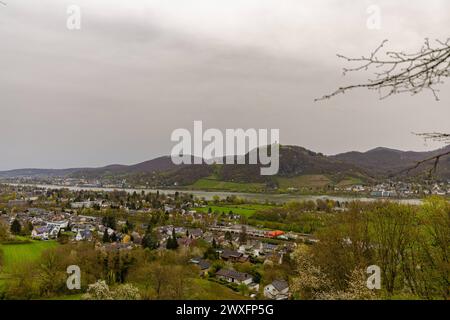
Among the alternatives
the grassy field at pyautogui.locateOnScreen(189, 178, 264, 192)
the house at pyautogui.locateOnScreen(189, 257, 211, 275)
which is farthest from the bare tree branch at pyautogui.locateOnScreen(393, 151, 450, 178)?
the grassy field at pyautogui.locateOnScreen(189, 178, 264, 192)

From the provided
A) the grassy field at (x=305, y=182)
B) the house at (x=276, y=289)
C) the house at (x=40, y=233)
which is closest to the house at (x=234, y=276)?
the house at (x=276, y=289)

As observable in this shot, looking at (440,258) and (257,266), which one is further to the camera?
(257,266)

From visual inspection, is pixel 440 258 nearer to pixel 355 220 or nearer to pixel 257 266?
pixel 355 220

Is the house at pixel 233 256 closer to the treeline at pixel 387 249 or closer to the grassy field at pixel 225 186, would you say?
the treeline at pixel 387 249

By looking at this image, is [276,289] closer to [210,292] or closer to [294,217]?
[210,292]
